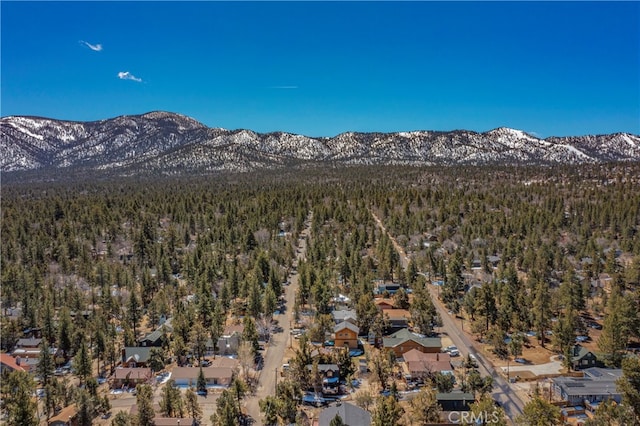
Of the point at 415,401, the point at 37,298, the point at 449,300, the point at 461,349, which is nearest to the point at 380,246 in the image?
the point at 449,300

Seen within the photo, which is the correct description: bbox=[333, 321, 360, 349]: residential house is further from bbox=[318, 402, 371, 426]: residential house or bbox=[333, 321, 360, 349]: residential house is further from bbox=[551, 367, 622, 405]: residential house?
bbox=[551, 367, 622, 405]: residential house

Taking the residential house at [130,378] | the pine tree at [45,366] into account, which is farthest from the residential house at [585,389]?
the pine tree at [45,366]

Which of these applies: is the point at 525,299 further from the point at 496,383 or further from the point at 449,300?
the point at 496,383

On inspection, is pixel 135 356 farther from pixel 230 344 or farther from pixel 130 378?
pixel 230 344

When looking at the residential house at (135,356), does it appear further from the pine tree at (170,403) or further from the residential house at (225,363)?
the pine tree at (170,403)

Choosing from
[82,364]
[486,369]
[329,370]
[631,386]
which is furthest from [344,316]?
[631,386]

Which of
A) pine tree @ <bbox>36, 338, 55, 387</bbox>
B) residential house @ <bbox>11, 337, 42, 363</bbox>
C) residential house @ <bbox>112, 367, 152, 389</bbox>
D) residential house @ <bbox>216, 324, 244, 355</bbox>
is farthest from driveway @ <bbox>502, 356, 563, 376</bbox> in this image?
residential house @ <bbox>11, 337, 42, 363</bbox>
